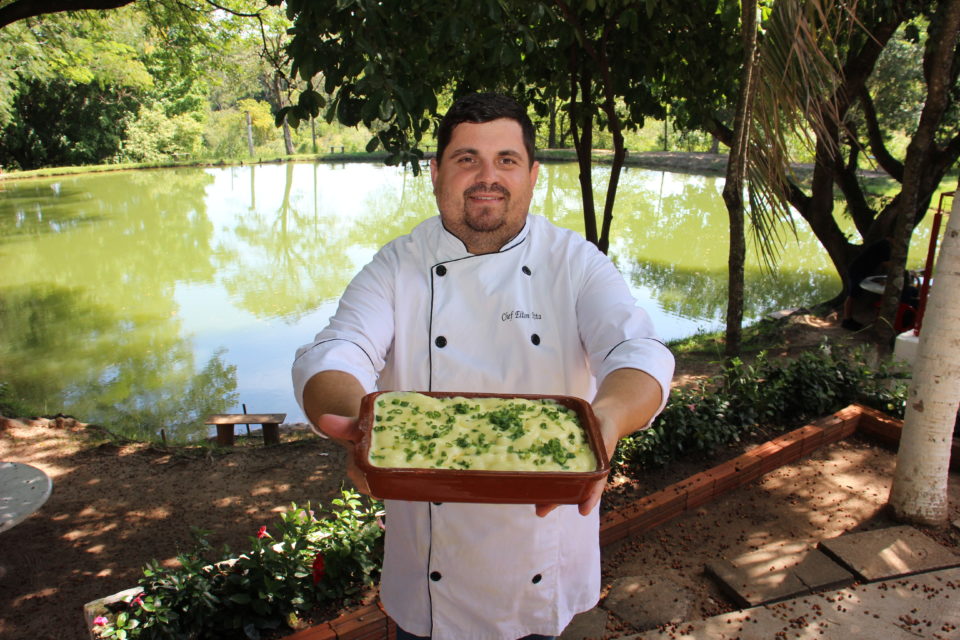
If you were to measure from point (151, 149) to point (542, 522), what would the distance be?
36290 millimetres

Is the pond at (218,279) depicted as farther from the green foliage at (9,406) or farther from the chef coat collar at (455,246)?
the chef coat collar at (455,246)

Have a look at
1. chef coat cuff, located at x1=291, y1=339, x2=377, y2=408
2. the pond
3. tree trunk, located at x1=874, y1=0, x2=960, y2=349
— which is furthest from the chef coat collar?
tree trunk, located at x1=874, y1=0, x2=960, y2=349

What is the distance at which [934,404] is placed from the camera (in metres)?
3.03

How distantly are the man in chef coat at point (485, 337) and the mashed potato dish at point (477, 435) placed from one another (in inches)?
7.3

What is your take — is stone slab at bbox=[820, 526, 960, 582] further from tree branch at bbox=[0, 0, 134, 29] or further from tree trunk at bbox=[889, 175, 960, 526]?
tree branch at bbox=[0, 0, 134, 29]

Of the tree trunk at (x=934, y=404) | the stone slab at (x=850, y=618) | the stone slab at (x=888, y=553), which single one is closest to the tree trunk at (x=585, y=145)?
the tree trunk at (x=934, y=404)

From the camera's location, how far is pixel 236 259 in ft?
43.1

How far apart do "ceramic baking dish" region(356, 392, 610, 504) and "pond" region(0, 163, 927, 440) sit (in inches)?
95.1

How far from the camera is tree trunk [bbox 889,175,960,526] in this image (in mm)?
2885

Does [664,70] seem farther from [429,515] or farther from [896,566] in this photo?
[429,515]

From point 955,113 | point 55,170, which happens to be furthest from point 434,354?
point 55,170

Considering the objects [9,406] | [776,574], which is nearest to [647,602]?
[776,574]

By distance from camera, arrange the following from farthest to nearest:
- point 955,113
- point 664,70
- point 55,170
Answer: point 55,170, point 955,113, point 664,70

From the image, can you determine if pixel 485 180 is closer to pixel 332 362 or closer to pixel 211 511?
pixel 332 362
